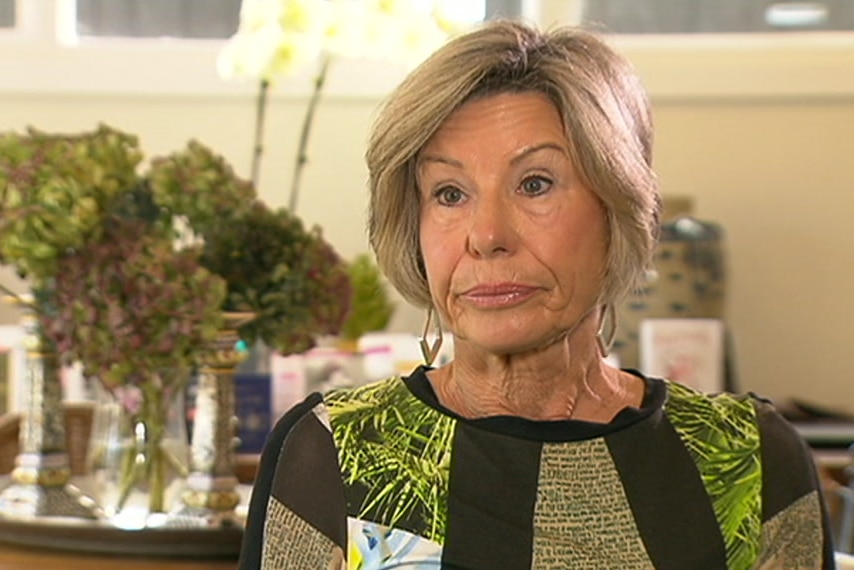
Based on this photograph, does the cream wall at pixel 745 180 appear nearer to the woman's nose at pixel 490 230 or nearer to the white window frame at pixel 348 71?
the white window frame at pixel 348 71

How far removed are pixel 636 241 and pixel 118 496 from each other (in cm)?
84

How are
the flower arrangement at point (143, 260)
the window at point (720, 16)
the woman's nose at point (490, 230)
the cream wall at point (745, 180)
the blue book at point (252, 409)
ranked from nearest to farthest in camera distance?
the woman's nose at point (490, 230) < the flower arrangement at point (143, 260) < the blue book at point (252, 409) < the cream wall at point (745, 180) < the window at point (720, 16)

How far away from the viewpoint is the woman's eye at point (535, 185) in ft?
5.01

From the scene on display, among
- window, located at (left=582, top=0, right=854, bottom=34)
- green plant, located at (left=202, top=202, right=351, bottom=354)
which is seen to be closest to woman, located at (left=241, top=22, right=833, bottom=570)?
green plant, located at (left=202, top=202, right=351, bottom=354)

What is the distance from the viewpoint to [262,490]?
158 centimetres

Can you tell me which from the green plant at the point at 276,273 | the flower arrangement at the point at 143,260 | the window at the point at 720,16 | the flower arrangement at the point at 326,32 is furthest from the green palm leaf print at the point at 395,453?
the window at the point at 720,16

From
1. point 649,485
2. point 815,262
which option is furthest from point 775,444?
point 815,262

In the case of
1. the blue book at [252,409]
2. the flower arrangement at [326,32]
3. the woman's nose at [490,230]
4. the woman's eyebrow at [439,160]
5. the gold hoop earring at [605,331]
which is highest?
the flower arrangement at [326,32]

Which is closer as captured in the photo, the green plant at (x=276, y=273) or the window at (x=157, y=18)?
the green plant at (x=276, y=273)

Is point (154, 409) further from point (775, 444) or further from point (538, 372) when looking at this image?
point (775, 444)

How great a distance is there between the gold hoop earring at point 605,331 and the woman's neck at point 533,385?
0.02 m

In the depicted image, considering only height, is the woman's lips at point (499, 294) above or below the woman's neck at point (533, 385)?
above

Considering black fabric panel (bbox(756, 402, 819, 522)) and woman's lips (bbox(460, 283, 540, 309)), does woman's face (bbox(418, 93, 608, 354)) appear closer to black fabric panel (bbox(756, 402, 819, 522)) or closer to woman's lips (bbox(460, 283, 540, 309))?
woman's lips (bbox(460, 283, 540, 309))

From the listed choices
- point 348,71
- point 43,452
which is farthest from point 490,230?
point 348,71
